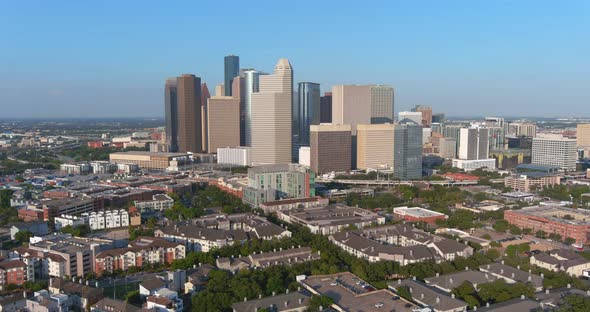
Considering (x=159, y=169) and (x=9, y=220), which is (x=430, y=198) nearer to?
(x=9, y=220)

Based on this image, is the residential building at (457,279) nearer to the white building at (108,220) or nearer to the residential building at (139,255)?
the residential building at (139,255)

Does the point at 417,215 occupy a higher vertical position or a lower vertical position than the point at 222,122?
lower

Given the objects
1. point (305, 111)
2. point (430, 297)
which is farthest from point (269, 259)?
point (305, 111)

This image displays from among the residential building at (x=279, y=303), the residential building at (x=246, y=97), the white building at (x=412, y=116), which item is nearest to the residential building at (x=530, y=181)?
the residential building at (x=279, y=303)

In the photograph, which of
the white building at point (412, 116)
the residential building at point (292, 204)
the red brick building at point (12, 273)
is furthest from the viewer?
the white building at point (412, 116)

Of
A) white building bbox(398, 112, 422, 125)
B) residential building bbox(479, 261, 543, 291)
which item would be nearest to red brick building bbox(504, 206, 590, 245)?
residential building bbox(479, 261, 543, 291)

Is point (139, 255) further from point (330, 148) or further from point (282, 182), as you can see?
point (330, 148)
